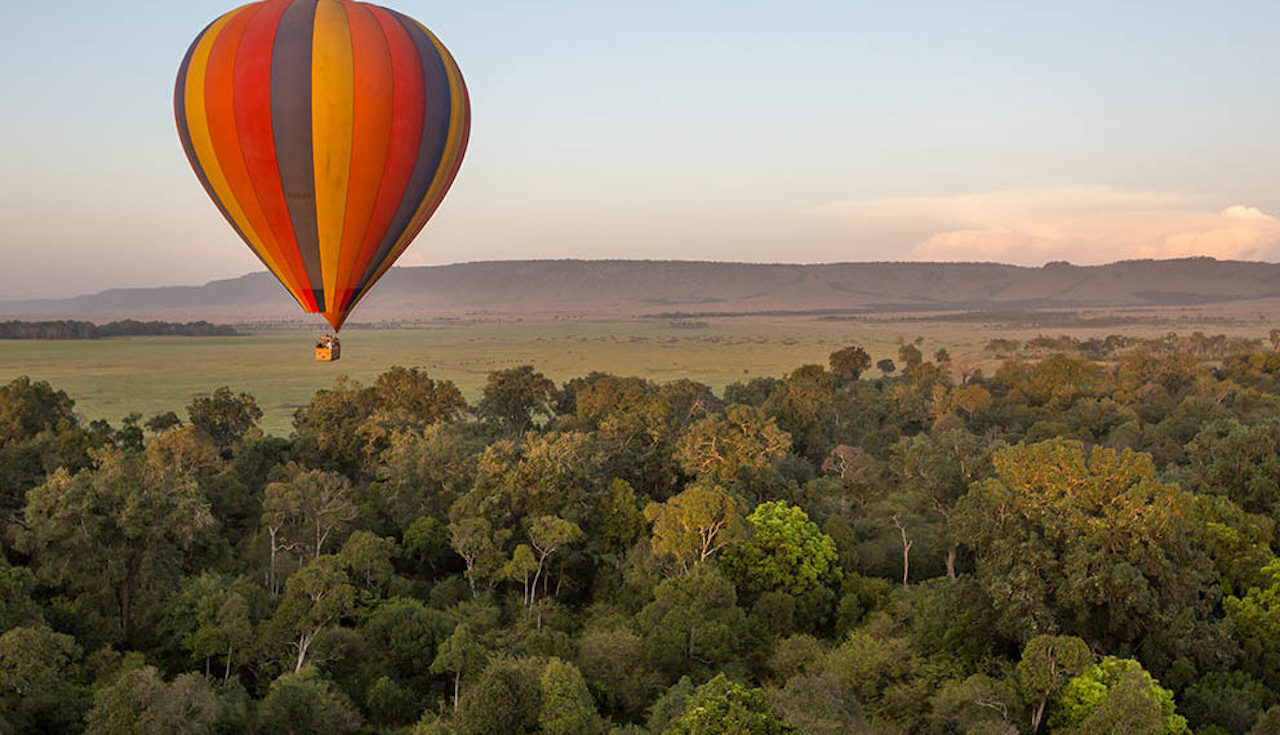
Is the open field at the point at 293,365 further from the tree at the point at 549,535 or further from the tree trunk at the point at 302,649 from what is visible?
the tree trunk at the point at 302,649

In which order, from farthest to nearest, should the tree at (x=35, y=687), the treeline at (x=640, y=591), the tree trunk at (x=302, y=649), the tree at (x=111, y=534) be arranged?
the tree at (x=111, y=534) < the tree trunk at (x=302, y=649) < the treeline at (x=640, y=591) < the tree at (x=35, y=687)

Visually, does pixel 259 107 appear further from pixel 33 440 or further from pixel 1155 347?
pixel 1155 347

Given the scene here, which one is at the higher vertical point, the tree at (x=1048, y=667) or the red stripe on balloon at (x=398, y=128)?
the red stripe on balloon at (x=398, y=128)

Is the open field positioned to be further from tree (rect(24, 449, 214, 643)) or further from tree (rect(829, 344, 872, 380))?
tree (rect(24, 449, 214, 643))

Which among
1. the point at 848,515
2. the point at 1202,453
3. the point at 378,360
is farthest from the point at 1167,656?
Result: the point at 378,360

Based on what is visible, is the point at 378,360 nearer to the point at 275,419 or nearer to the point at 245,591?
the point at 275,419

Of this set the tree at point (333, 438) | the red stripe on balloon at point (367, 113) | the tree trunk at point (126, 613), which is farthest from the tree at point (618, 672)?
the tree at point (333, 438)
